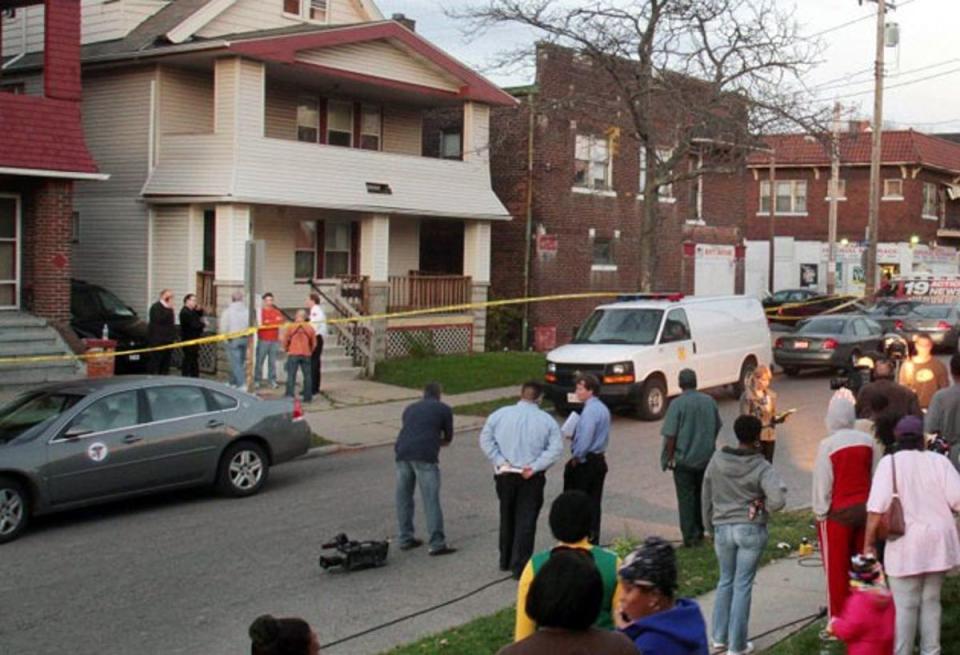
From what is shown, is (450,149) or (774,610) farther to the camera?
(450,149)

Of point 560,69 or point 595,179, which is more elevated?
point 560,69

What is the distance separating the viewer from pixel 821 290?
163 ft

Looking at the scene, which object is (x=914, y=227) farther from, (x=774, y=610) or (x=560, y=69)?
(x=774, y=610)

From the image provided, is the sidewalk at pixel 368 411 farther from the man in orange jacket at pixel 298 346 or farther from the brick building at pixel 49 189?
the brick building at pixel 49 189

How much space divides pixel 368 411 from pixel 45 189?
23.4 ft

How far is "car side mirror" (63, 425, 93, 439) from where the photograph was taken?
482 inches

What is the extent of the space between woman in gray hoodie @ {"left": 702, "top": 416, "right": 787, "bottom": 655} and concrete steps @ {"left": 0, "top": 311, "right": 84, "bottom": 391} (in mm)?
14878

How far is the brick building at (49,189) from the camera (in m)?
21.4

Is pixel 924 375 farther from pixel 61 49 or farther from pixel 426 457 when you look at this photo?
pixel 61 49

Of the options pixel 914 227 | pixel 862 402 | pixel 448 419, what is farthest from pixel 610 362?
pixel 914 227

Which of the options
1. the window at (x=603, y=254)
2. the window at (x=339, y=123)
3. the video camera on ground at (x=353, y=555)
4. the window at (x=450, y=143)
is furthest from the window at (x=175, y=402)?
the window at (x=603, y=254)

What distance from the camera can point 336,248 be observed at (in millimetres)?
28922

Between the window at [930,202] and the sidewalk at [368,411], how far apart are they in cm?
3582

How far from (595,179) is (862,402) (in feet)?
78.4
